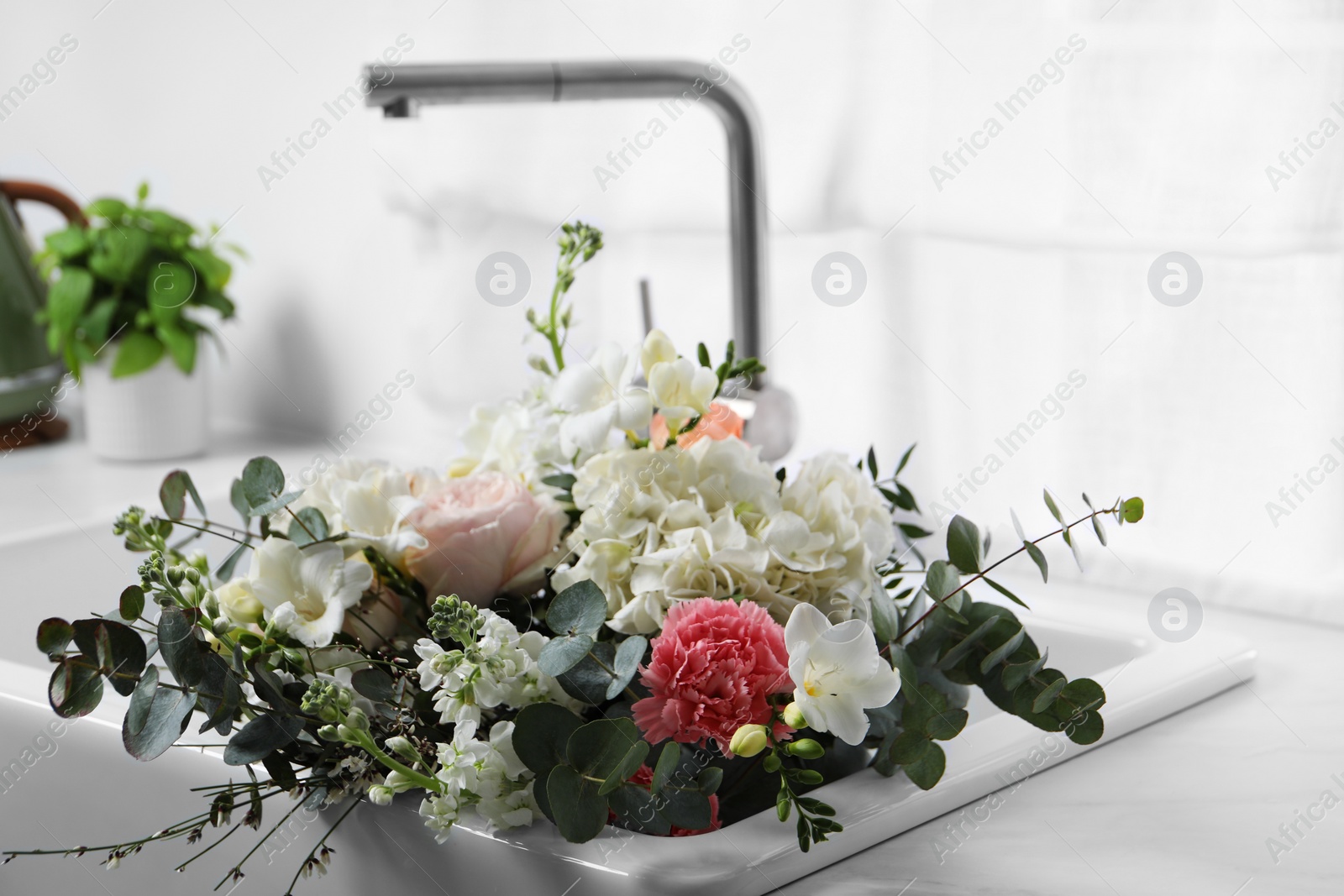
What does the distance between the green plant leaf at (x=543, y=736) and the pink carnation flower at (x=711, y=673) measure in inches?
1.2

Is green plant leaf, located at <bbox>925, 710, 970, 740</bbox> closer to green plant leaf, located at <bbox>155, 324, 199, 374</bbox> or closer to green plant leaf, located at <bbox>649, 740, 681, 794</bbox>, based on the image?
green plant leaf, located at <bbox>649, 740, 681, 794</bbox>

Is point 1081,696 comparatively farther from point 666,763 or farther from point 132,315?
point 132,315

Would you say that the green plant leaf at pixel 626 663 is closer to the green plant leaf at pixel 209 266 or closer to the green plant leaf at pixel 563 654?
the green plant leaf at pixel 563 654

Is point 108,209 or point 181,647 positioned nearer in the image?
point 181,647

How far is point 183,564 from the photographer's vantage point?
60 centimetres

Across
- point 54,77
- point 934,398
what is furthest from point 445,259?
point 54,77

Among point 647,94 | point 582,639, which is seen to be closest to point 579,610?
point 582,639

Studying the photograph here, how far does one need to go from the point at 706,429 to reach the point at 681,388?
0.06 m

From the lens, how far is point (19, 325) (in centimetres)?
140

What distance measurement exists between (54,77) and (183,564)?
142 cm

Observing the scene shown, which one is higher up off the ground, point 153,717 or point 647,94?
point 647,94

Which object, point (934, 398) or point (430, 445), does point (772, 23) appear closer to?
point (934, 398)

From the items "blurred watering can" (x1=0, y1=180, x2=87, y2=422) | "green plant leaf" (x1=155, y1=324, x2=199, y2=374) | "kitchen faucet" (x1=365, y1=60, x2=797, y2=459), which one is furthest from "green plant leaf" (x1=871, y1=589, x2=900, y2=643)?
"blurred watering can" (x1=0, y1=180, x2=87, y2=422)

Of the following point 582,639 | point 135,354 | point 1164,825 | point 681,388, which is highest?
point 135,354
